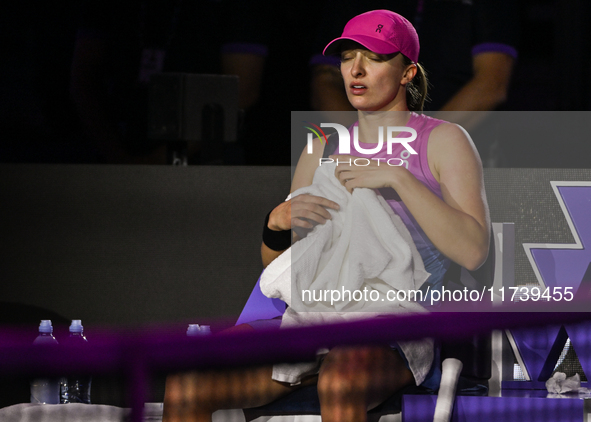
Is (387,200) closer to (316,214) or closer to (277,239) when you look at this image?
(316,214)

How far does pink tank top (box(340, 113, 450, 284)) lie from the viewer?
6.37 feet

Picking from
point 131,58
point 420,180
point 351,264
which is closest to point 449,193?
point 420,180

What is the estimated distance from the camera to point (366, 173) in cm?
198

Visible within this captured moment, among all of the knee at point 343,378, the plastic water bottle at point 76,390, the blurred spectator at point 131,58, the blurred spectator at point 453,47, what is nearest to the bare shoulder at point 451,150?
the knee at point 343,378

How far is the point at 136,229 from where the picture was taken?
259cm

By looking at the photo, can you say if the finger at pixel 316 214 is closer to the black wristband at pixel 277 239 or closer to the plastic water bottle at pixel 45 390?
the black wristband at pixel 277 239

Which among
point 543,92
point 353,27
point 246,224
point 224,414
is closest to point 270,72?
point 246,224

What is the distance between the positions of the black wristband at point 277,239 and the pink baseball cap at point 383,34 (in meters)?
0.60

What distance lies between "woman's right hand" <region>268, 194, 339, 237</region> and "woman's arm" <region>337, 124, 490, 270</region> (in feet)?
0.32

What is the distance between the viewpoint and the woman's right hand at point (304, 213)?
198 centimetres

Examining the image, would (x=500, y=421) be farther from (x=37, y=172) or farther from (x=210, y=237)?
(x=37, y=172)

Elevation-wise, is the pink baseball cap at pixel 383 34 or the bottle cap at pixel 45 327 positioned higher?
the pink baseball cap at pixel 383 34

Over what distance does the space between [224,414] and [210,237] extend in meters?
0.90

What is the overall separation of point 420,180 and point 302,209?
1.20 ft
